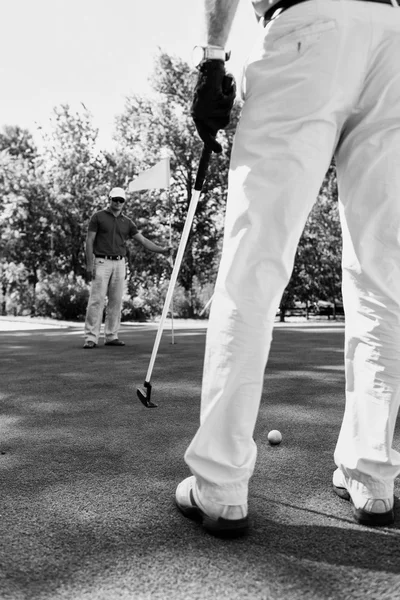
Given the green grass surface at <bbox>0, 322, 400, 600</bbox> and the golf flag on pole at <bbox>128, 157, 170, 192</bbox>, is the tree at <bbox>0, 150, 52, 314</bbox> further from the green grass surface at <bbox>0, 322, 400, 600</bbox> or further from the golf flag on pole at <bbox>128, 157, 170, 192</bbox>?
the green grass surface at <bbox>0, 322, 400, 600</bbox>

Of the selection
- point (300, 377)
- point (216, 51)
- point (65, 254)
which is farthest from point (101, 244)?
point (65, 254)

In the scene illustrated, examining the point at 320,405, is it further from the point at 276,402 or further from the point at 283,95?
the point at 283,95

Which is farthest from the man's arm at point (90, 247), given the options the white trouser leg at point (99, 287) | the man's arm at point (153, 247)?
the man's arm at point (153, 247)

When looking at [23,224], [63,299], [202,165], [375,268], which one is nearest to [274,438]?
[375,268]

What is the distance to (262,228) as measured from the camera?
1936 millimetres

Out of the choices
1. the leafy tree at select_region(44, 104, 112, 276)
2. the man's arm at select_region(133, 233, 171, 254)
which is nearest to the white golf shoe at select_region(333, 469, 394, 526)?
the man's arm at select_region(133, 233, 171, 254)

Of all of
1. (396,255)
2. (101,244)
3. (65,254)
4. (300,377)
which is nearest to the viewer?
(396,255)

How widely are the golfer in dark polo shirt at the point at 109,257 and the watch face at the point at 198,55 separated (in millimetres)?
7038

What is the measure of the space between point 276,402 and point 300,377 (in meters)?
1.18

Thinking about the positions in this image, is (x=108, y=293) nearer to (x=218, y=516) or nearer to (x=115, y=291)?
(x=115, y=291)

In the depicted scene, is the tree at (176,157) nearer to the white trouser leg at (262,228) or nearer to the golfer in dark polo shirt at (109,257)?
the golfer in dark polo shirt at (109,257)

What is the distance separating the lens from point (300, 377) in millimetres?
5176

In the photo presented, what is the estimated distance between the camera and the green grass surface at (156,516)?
60.1 inches

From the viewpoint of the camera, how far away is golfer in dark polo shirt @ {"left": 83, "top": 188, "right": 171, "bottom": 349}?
921 cm
